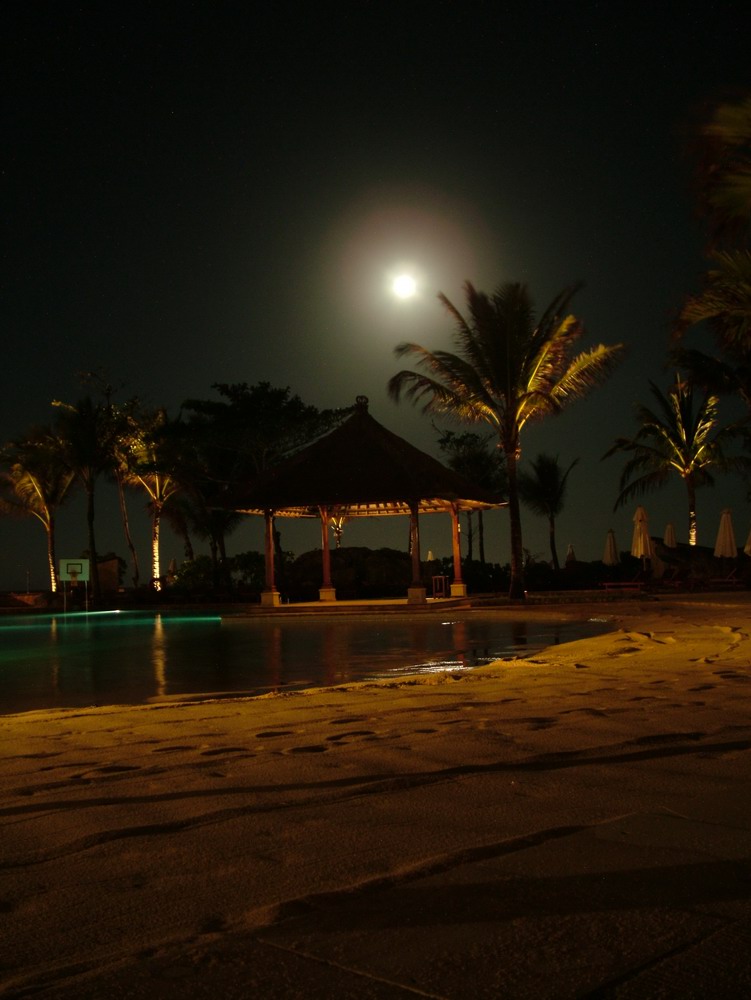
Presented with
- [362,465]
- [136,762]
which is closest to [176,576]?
[362,465]

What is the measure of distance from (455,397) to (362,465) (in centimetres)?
326

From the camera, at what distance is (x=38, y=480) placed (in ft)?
132

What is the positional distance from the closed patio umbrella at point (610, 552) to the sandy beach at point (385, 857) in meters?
25.3

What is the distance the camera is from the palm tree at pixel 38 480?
1484 inches

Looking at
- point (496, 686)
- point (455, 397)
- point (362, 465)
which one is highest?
point (455, 397)

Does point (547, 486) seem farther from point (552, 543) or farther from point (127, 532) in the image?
point (127, 532)

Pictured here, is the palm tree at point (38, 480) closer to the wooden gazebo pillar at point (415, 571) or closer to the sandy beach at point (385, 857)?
the wooden gazebo pillar at point (415, 571)

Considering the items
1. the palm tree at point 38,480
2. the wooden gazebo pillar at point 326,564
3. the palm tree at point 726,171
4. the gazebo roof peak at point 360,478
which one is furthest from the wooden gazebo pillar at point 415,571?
the palm tree at point 38,480

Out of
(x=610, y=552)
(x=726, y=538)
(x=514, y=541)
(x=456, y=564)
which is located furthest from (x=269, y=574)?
(x=726, y=538)

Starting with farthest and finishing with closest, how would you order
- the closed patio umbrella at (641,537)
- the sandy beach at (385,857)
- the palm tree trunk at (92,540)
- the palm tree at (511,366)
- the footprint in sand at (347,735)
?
the palm tree trunk at (92,540), the closed patio umbrella at (641,537), the palm tree at (511,366), the footprint in sand at (347,735), the sandy beach at (385,857)

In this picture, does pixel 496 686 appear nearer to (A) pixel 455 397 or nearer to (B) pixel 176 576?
(A) pixel 455 397

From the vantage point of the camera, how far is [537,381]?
23.4 m

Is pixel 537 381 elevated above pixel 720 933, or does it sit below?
above

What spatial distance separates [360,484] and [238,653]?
428 inches
